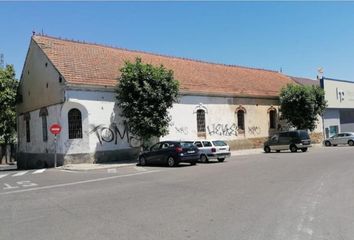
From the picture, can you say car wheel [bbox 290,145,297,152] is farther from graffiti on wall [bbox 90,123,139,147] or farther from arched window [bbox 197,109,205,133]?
graffiti on wall [bbox 90,123,139,147]

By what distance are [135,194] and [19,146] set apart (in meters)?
26.3

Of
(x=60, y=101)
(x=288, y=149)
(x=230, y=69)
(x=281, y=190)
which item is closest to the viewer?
(x=281, y=190)

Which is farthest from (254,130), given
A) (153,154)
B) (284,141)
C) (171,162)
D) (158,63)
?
A: (171,162)

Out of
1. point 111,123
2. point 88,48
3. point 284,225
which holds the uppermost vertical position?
point 88,48

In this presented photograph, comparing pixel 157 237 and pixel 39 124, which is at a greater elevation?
pixel 39 124

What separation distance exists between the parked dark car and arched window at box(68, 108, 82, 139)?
18.3ft

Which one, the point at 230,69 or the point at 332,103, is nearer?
the point at 230,69

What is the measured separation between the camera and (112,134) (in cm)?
2861

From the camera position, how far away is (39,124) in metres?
31.3

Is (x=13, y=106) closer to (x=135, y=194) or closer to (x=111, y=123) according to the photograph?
(x=111, y=123)

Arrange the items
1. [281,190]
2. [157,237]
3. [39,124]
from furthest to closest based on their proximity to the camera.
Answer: [39,124]
[281,190]
[157,237]

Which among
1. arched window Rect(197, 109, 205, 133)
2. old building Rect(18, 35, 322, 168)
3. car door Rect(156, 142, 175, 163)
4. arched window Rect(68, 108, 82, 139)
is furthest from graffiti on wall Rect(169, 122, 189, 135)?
car door Rect(156, 142, 175, 163)

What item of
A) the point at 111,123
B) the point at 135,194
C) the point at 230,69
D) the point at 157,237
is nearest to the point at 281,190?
the point at 135,194

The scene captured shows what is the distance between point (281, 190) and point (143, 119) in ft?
52.8
